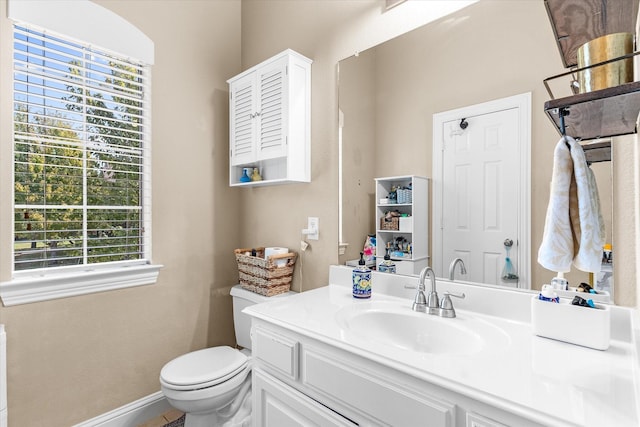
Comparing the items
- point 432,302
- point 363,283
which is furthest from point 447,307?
point 363,283

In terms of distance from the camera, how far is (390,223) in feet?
4.93

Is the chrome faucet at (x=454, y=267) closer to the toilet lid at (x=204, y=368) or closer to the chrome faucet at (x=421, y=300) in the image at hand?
the chrome faucet at (x=421, y=300)

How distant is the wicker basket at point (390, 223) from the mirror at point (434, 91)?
0.05 m

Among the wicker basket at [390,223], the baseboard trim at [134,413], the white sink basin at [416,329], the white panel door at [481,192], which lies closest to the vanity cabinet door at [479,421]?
the white sink basin at [416,329]

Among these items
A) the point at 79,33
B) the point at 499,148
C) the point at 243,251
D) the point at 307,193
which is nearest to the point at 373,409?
the point at 499,148

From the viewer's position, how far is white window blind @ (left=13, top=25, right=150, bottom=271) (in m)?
1.59

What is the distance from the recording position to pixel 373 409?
902 millimetres

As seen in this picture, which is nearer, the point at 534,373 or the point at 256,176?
the point at 534,373

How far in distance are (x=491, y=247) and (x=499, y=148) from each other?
14.4 inches

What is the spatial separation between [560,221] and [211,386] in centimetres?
156

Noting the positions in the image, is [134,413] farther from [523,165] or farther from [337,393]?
[523,165]

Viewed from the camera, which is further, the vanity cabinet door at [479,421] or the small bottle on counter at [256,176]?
the small bottle on counter at [256,176]

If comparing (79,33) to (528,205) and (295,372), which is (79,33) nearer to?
(295,372)

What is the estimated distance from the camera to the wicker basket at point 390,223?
1.48 m
